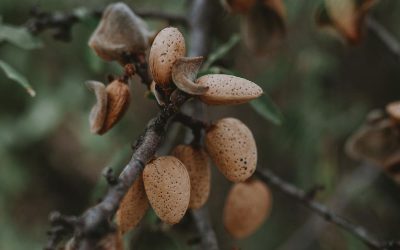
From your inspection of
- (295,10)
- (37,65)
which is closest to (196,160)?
(295,10)

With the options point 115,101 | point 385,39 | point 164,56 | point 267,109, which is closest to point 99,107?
point 115,101

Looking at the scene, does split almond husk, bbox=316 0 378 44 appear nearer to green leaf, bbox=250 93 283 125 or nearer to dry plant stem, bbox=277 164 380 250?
green leaf, bbox=250 93 283 125

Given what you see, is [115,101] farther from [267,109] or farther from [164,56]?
[267,109]

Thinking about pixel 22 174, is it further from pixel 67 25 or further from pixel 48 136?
pixel 67 25

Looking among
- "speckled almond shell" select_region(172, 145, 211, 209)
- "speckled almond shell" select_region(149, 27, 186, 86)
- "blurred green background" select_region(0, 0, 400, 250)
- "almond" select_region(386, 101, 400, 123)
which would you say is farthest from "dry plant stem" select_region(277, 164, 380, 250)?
"speckled almond shell" select_region(149, 27, 186, 86)

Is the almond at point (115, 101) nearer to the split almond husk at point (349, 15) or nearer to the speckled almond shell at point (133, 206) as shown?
the speckled almond shell at point (133, 206)

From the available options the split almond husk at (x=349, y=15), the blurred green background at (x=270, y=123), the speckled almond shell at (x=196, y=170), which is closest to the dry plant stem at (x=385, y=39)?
the split almond husk at (x=349, y=15)

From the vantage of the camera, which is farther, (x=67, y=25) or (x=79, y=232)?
(x=67, y=25)
